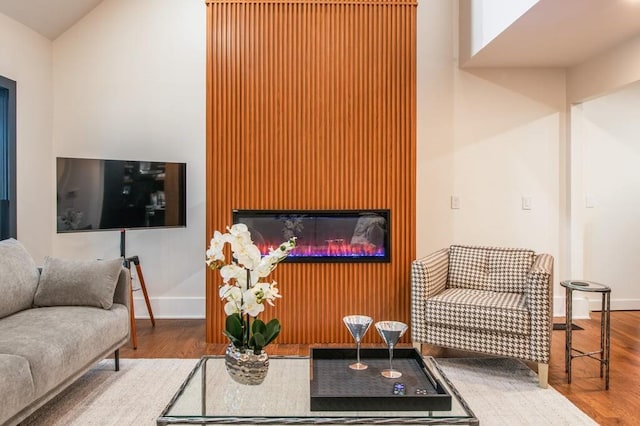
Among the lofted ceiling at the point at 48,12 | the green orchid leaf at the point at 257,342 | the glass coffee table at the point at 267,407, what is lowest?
the glass coffee table at the point at 267,407

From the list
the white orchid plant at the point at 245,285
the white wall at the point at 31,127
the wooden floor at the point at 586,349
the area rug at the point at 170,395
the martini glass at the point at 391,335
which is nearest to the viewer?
the white orchid plant at the point at 245,285

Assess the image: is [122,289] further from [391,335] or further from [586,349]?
[586,349]

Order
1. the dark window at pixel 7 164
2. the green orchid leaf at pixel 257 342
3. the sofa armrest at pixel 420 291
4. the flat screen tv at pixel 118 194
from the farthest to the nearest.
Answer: the dark window at pixel 7 164
the flat screen tv at pixel 118 194
the sofa armrest at pixel 420 291
the green orchid leaf at pixel 257 342

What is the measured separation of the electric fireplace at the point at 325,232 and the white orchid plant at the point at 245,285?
175 cm

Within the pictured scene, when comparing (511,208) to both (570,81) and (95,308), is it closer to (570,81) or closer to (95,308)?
(570,81)

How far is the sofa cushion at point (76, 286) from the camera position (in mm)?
2959

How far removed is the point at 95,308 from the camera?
2.96 meters

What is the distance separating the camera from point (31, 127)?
412 cm

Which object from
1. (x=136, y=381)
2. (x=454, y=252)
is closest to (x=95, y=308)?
(x=136, y=381)

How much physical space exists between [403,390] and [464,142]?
3.03m

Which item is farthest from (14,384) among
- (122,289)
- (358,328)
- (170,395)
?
(358,328)

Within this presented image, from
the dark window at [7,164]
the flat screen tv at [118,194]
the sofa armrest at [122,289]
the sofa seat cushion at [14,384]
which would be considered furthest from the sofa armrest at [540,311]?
the dark window at [7,164]

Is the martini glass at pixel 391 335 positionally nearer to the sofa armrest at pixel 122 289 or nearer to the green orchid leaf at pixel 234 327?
the green orchid leaf at pixel 234 327

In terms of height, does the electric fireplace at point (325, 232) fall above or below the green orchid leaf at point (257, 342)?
above
